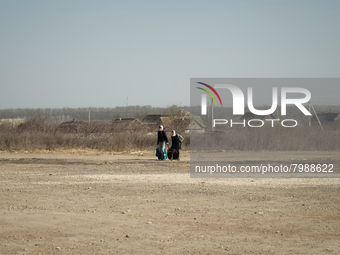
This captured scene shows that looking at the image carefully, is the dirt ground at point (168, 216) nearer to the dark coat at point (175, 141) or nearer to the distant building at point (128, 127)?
the dark coat at point (175, 141)

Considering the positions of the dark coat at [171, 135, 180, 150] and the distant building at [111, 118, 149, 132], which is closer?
the dark coat at [171, 135, 180, 150]

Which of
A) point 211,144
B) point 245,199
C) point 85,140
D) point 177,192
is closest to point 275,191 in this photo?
point 245,199

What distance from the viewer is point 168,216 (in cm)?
944

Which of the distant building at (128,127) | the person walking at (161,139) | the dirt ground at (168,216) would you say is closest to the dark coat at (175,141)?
the person walking at (161,139)

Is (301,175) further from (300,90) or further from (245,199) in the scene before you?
(300,90)

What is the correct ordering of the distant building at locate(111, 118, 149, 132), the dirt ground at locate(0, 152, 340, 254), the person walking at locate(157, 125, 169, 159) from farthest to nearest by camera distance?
the distant building at locate(111, 118, 149, 132) < the person walking at locate(157, 125, 169, 159) < the dirt ground at locate(0, 152, 340, 254)

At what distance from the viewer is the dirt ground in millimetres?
7152

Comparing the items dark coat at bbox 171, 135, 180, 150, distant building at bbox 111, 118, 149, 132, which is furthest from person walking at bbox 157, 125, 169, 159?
distant building at bbox 111, 118, 149, 132

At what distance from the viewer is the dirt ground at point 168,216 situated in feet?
23.5

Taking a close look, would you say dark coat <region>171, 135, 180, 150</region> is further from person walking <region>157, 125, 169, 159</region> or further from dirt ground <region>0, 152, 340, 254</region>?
dirt ground <region>0, 152, 340, 254</region>

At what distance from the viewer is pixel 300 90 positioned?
28.7 meters

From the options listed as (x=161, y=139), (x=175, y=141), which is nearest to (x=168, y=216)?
(x=161, y=139)

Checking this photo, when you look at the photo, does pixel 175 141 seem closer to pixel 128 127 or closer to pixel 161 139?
pixel 161 139

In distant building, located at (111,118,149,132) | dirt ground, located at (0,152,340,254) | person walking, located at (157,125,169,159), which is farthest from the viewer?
distant building, located at (111,118,149,132)
